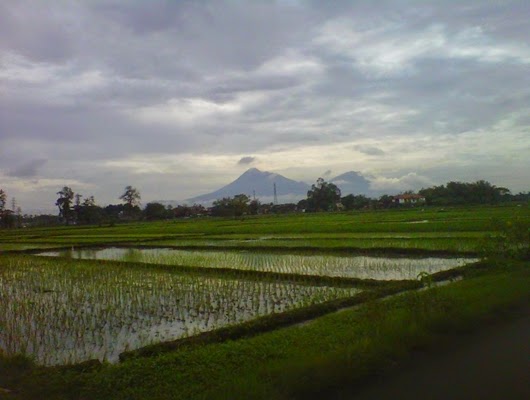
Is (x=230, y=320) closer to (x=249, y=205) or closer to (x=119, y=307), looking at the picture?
(x=119, y=307)

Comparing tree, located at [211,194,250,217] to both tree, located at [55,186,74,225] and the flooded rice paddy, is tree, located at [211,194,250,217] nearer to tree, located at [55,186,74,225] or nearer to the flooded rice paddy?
tree, located at [55,186,74,225]

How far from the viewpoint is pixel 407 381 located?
13.5 feet

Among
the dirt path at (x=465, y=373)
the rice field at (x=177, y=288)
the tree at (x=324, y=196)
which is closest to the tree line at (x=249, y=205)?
the tree at (x=324, y=196)

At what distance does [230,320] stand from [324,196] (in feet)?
223

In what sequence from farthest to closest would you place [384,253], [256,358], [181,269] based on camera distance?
[384,253] < [181,269] < [256,358]

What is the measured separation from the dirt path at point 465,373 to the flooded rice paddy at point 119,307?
10.4 ft

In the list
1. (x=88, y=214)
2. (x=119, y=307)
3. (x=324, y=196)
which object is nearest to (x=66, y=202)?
(x=88, y=214)

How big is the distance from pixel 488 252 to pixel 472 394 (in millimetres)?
6956

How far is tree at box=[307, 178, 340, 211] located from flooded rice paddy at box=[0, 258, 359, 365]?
62.7m

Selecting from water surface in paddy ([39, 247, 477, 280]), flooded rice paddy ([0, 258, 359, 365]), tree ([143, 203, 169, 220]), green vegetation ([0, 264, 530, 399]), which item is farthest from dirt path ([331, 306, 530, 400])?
tree ([143, 203, 169, 220])

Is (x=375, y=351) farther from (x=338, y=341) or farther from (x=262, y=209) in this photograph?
(x=262, y=209)

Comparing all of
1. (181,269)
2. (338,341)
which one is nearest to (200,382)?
(338,341)

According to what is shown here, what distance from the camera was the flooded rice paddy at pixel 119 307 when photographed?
628 centimetres

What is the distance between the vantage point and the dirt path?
378 cm
